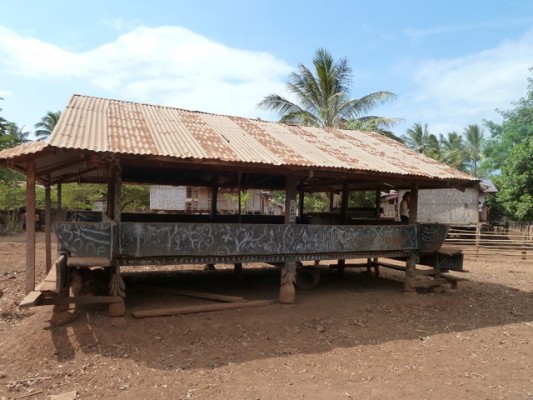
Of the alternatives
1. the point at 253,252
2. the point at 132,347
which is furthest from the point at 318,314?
the point at 132,347

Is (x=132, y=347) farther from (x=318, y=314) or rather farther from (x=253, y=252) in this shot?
(x=318, y=314)

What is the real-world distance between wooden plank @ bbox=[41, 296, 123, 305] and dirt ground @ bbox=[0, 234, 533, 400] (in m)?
0.31

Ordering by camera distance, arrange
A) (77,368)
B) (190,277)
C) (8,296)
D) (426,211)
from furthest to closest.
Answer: (426,211) < (190,277) < (8,296) < (77,368)

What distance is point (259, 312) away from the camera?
7.39 metres

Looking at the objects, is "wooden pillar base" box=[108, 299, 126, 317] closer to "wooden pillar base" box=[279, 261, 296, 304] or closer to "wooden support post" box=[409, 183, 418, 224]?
A: "wooden pillar base" box=[279, 261, 296, 304]

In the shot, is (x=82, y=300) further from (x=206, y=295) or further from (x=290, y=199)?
(x=290, y=199)

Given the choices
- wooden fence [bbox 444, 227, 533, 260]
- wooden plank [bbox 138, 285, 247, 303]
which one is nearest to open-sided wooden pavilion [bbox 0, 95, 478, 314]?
wooden plank [bbox 138, 285, 247, 303]

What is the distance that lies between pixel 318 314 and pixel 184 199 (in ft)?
74.6

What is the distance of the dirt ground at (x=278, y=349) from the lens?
4.91m

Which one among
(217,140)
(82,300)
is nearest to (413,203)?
(217,140)

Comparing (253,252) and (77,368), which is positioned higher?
(253,252)

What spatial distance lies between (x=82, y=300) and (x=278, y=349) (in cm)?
313

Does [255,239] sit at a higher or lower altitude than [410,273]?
higher

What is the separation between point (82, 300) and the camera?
624 cm
